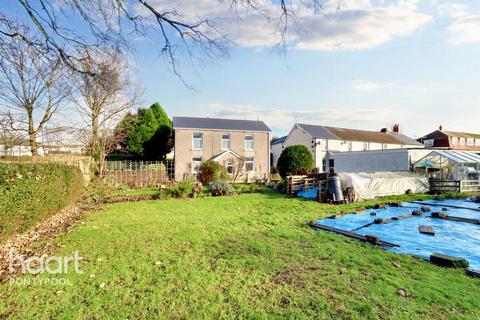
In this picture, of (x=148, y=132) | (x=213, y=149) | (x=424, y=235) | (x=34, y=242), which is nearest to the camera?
(x=34, y=242)

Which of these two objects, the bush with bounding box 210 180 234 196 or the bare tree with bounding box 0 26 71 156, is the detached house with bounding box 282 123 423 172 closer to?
the bush with bounding box 210 180 234 196

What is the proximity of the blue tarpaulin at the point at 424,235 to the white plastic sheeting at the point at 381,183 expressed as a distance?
3.51 m

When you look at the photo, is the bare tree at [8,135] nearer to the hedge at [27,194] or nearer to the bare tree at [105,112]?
the hedge at [27,194]

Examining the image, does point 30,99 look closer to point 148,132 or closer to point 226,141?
point 148,132

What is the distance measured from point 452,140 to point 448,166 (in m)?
30.0

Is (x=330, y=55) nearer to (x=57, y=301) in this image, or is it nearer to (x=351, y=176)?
(x=57, y=301)

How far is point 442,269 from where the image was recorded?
462 centimetres

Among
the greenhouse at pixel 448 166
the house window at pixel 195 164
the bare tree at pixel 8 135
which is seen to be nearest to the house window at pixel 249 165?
the house window at pixel 195 164

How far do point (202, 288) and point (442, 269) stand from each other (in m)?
4.25

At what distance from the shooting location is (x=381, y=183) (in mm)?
15125

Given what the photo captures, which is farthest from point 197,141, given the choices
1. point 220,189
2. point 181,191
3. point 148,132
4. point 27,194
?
point 27,194

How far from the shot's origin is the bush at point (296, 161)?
65.9 ft

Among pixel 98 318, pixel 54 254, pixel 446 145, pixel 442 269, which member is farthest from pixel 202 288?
pixel 446 145

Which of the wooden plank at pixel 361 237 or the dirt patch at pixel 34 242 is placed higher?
the dirt patch at pixel 34 242
